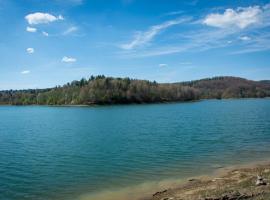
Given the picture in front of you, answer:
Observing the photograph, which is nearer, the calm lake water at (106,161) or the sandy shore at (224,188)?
the sandy shore at (224,188)

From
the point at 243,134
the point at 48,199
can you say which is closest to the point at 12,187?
the point at 48,199

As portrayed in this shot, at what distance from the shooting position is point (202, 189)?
22.1 m

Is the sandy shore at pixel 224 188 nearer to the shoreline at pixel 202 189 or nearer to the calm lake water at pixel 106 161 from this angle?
the shoreline at pixel 202 189

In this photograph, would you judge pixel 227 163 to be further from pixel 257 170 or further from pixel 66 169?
pixel 66 169

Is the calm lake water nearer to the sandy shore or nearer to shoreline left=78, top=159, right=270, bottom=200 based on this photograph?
shoreline left=78, top=159, right=270, bottom=200

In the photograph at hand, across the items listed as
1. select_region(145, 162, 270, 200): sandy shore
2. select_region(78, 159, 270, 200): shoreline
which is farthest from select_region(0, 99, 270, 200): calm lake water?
select_region(145, 162, 270, 200): sandy shore

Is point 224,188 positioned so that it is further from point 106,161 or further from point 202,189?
point 106,161

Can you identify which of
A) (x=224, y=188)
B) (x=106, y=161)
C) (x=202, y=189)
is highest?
(x=224, y=188)

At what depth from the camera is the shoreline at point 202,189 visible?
19.7 metres

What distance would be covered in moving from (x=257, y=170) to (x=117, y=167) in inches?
478

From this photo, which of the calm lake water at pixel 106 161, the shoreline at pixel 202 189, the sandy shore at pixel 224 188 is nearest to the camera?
the sandy shore at pixel 224 188

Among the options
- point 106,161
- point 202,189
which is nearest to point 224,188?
point 202,189

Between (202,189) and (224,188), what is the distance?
4.79 ft

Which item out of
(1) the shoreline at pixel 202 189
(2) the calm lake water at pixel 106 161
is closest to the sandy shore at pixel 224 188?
(1) the shoreline at pixel 202 189
